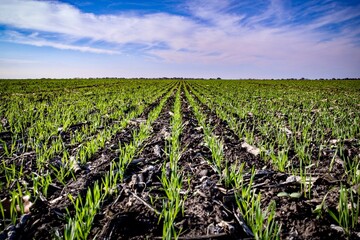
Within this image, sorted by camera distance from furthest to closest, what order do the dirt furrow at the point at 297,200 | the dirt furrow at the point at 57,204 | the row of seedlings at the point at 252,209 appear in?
the dirt furrow at the point at 57,204 → the dirt furrow at the point at 297,200 → the row of seedlings at the point at 252,209

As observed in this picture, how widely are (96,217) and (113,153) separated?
6.33ft

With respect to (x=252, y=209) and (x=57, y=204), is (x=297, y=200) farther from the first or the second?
(x=57, y=204)

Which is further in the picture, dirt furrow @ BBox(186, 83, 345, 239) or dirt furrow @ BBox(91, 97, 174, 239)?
dirt furrow @ BBox(91, 97, 174, 239)

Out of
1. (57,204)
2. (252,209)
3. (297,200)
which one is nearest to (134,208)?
(57,204)

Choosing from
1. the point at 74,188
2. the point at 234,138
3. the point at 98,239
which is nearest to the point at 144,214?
the point at 98,239

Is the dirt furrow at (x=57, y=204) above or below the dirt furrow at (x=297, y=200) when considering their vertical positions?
below

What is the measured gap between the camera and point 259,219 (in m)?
1.87

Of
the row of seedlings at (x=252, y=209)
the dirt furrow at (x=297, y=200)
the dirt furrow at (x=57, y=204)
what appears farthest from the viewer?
the dirt furrow at (x=57, y=204)

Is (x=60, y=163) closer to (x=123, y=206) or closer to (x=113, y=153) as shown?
(x=113, y=153)

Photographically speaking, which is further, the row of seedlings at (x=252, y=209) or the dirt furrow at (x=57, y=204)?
the dirt furrow at (x=57, y=204)

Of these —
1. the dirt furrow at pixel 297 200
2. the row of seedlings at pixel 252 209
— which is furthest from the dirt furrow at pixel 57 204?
the dirt furrow at pixel 297 200

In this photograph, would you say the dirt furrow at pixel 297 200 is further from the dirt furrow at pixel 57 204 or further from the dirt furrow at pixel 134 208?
the dirt furrow at pixel 57 204

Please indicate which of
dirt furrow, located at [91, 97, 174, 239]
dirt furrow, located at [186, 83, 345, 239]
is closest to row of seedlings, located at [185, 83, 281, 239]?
dirt furrow, located at [186, 83, 345, 239]

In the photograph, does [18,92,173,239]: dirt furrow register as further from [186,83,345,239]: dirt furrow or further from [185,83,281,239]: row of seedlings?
[186,83,345,239]: dirt furrow
